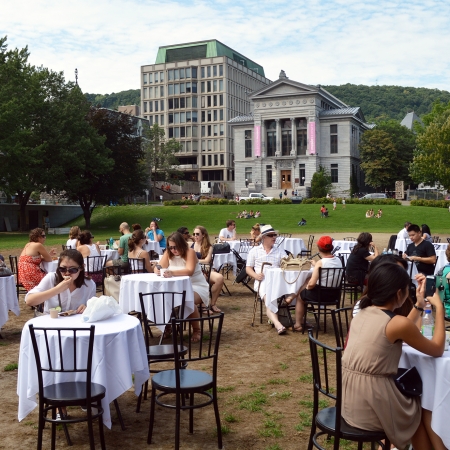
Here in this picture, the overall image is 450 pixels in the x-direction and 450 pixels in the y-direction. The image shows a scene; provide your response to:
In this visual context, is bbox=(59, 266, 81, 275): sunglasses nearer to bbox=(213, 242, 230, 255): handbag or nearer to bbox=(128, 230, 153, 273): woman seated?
bbox=(128, 230, 153, 273): woman seated

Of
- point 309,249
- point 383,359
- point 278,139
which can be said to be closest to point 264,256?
point 383,359

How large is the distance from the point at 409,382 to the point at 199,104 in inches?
4602

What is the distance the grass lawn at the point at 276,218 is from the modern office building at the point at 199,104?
59.1m

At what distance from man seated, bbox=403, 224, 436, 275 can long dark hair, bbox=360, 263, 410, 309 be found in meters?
7.29

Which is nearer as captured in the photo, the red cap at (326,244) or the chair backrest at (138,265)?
the red cap at (326,244)

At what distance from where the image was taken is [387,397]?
12.9 ft

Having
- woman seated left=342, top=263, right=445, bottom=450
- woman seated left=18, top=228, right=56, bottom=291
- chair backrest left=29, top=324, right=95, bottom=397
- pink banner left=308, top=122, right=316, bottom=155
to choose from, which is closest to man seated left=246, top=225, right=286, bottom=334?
woman seated left=18, top=228, right=56, bottom=291

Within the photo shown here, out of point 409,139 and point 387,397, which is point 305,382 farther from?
point 409,139

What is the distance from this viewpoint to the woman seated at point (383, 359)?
12.9 feet

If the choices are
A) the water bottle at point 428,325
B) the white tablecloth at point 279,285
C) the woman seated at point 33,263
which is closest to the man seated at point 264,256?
the white tablecloth at point 279,285

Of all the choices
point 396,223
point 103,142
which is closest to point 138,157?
point 103,142

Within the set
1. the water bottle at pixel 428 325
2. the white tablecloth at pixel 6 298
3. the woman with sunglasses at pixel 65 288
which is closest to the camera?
the water bottle at pixel 428 325

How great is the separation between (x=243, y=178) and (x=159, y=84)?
126 feet

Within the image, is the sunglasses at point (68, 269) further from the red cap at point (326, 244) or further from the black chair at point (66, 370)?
the red cap at point (326, 244)
